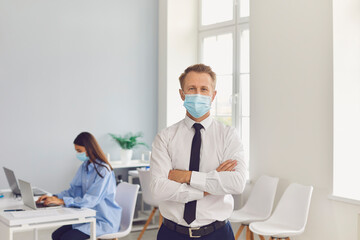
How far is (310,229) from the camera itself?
4289 mm

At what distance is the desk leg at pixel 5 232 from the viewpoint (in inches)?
120

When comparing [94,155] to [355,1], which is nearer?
[94,155]

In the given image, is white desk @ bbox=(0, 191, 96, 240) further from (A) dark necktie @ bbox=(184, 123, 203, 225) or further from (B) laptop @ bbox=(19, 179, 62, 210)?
(A) dark necktie @ bbox=(184, 123, 203, 225)

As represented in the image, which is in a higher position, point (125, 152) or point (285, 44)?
point (285, 44)

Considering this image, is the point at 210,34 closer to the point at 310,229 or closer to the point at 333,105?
the point at 333,105

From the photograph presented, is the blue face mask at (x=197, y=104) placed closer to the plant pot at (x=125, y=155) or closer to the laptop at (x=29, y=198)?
the laptop at (x=29, y=198)

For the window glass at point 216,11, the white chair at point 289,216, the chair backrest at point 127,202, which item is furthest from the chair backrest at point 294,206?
the window glass at point 216,11

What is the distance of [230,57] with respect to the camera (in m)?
5.80

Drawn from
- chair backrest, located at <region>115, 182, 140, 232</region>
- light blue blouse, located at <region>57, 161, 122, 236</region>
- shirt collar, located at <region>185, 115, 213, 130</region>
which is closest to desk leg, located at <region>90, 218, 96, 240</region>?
light blue blouse, located at <region>57, 161, 122, 236</region>

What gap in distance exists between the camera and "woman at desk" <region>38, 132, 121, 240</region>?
3553 mm

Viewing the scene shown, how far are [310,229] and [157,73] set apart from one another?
10.3 feet

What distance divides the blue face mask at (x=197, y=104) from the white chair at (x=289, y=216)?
6.70ft

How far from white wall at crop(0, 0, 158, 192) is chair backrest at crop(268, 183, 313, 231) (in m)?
2.63

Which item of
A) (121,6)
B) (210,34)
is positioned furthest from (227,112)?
(121,6)
